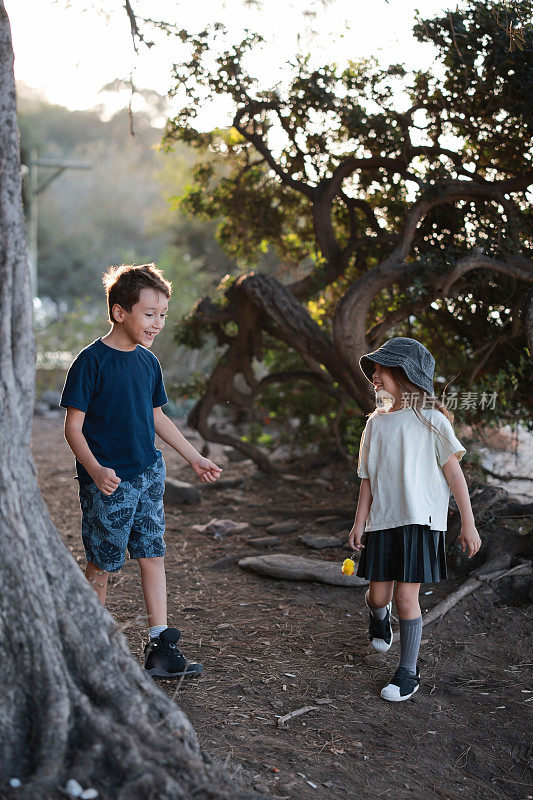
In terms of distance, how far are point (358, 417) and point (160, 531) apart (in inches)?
163

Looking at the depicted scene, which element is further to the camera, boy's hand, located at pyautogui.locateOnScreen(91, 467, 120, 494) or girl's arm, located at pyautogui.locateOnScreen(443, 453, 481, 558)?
girl's arm, located at pyautogui.locateOnScreen(443, 453, 481, 558)

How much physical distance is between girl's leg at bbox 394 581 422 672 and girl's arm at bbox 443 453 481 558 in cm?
31

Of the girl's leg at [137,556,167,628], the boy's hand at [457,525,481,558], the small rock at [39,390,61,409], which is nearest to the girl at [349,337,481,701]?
the boy's hand at [457,525,481,558]

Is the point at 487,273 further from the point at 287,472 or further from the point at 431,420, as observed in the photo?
the point at 287,472

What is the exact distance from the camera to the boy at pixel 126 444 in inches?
124

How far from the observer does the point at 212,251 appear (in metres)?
23.0

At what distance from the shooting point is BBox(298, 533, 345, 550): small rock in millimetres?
5578

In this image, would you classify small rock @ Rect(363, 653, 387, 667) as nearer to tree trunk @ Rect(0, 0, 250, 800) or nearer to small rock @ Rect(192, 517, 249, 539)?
tree trunk @ Rect(0, 0, 250, 800)

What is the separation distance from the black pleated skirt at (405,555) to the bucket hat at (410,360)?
633 mm

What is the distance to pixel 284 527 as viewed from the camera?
20.3 ft

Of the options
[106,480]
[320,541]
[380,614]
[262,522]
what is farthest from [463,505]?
[262,522]

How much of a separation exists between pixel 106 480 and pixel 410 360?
141 centimetres

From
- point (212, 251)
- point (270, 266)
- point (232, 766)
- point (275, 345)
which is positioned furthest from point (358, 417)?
point (212, 251)

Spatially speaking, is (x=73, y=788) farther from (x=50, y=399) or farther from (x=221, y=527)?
(x=50, y=399)
